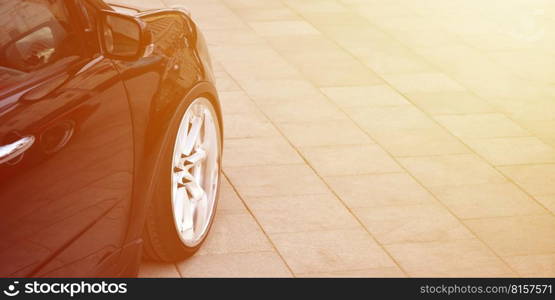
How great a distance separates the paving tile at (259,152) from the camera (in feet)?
22.0

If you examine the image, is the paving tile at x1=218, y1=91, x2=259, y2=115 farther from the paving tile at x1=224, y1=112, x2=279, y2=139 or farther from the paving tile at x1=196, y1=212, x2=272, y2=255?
the paving tile at x1=196, y1=212, x2=272, y2=255

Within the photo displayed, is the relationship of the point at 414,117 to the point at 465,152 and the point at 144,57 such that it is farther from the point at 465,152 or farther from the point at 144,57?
the point at 144,57

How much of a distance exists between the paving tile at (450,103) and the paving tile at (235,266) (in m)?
2.91

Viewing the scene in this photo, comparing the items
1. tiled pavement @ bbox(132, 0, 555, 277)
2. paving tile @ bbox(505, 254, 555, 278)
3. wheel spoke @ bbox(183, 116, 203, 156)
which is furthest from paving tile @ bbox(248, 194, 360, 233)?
paving tile @ bbox(505, 254, 555, 278)

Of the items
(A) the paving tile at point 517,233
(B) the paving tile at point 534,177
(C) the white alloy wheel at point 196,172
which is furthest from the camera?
(B) the paving tile at point 534,177

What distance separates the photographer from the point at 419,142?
7203 millimetres

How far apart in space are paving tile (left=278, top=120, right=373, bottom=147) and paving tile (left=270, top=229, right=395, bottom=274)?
4.76 ft

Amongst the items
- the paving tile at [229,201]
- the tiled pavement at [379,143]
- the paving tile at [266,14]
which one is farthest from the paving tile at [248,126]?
the paving tile at [266,14]

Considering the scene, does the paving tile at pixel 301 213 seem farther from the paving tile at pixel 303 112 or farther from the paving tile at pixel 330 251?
the paving tile at pixel 303 112

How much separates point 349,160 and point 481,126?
4.37ft

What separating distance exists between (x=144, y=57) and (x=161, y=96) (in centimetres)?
19

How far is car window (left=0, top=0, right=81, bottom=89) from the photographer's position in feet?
12.6

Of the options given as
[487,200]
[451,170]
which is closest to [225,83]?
[451,170]

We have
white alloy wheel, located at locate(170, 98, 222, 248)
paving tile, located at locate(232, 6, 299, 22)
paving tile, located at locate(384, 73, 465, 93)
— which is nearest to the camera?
white alloy wheel, located at locate(170, 98, 222, 248)
